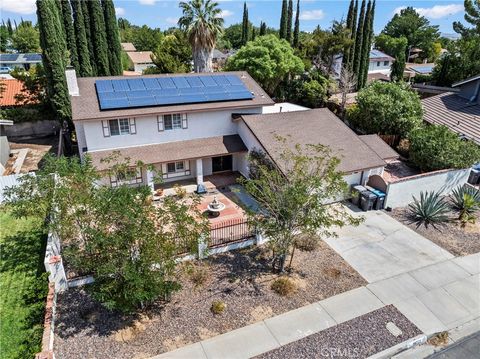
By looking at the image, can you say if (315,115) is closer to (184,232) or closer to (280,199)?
(280,199)

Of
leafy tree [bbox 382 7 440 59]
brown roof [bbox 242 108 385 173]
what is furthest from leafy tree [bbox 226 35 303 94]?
leafy tree [bbox 382 7 440 59]

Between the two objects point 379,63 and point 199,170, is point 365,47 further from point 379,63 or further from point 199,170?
point 199,170

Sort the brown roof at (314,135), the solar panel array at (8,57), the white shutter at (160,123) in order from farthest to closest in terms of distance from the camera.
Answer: the solar panel array at (8,57) < the white shutter at (160,123) < the brown roof at (314,135)

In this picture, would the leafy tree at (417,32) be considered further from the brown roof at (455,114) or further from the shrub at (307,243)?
the shrub at (307,243)

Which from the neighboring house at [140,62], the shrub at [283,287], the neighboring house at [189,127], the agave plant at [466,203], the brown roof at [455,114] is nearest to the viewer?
the shrub at [283,287]

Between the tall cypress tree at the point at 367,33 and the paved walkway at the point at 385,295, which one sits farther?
the tall cypress tree at the point at 367,33

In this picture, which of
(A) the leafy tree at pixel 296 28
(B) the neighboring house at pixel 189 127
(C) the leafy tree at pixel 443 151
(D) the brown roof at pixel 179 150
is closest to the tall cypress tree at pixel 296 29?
(A) the leafy tree at pixel 296 28

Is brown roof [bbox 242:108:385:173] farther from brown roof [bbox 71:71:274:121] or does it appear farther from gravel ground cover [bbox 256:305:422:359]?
gravel ground cover [bbox 256:305:422:359]

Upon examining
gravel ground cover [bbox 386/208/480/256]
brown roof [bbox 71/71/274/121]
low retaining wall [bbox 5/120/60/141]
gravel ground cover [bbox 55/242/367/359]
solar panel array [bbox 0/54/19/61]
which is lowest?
gravel ground cover [bbox 55/242/367/359]

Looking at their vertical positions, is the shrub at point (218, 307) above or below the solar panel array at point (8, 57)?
below
